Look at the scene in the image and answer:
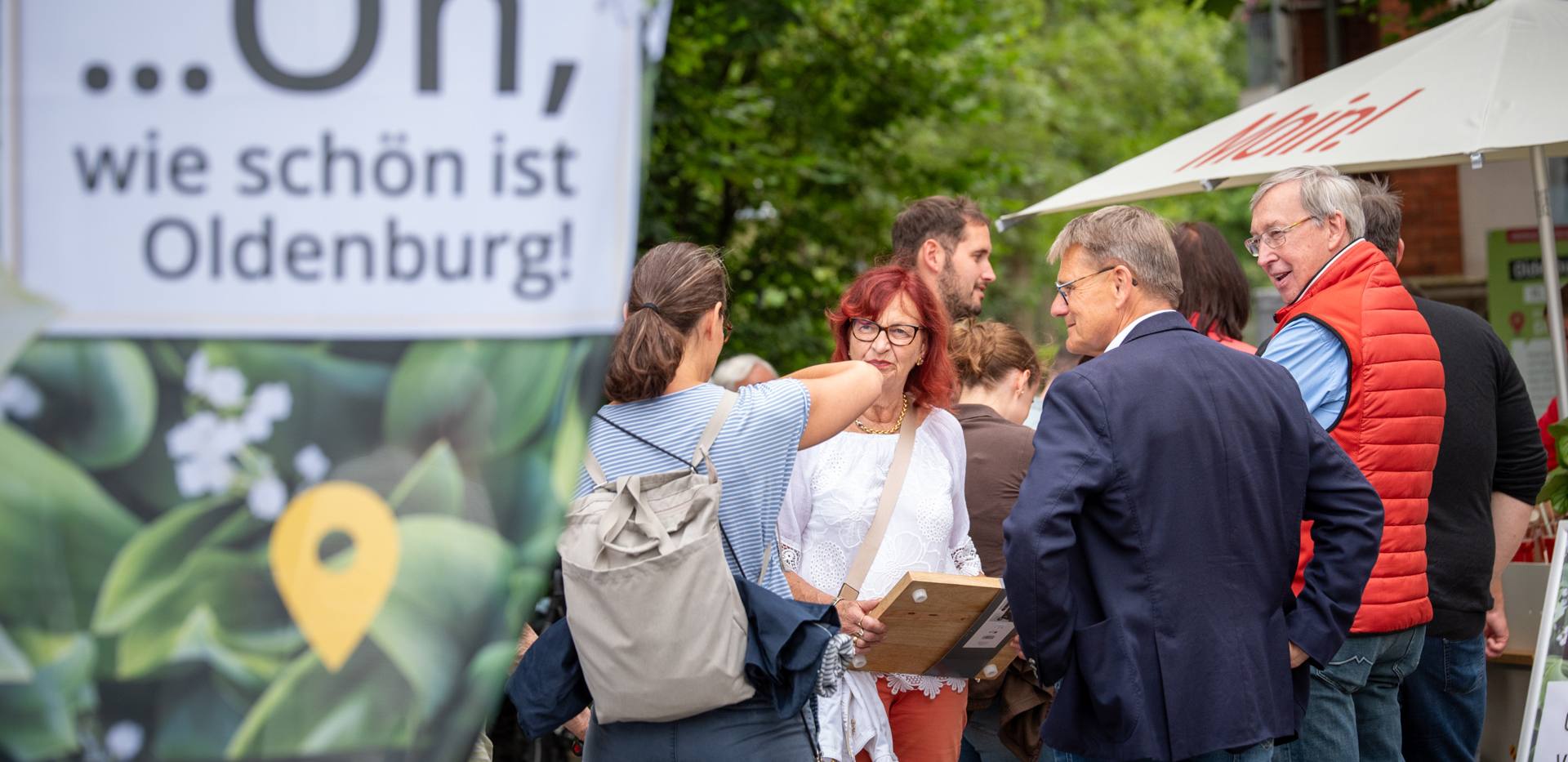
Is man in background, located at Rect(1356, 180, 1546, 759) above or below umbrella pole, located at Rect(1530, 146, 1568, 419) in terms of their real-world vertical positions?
below

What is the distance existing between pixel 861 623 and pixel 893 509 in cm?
36

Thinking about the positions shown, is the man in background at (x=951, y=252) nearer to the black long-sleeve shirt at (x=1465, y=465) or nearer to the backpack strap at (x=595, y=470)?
the black long-sleeve shirt at (x=1465, y=465)

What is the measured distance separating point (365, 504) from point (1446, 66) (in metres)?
4.51

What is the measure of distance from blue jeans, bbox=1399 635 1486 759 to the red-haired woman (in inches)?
57.1

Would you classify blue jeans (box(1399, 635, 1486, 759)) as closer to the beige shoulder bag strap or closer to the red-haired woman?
the red-haired woman

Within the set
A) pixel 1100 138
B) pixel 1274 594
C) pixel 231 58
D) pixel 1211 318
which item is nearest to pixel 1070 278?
pixel 1274 594

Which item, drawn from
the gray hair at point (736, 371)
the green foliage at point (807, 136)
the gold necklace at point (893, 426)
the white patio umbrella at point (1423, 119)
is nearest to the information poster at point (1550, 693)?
the white patio umbrella at point (1423, 119)

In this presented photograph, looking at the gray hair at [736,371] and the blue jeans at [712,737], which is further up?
the gray hair at [736,371]

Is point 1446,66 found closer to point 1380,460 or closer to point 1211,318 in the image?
point 1211,318

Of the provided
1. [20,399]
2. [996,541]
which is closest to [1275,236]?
[996,541]

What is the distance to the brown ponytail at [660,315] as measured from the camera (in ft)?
10.1

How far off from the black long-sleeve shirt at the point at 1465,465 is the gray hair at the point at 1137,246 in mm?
1315

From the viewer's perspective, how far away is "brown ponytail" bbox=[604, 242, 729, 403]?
309 centimetres

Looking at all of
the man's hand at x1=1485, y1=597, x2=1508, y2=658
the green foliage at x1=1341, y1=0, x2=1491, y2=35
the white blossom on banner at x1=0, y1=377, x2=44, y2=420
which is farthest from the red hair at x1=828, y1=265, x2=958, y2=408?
the green foliage at x1=1341, y1=0, x2=1491, y2=35
